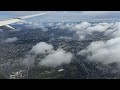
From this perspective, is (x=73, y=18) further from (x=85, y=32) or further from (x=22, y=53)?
(x=22, y=53)

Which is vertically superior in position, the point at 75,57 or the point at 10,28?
the point at 10,28

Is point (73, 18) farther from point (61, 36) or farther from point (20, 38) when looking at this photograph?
point (20, 38)

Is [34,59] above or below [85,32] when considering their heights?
below
